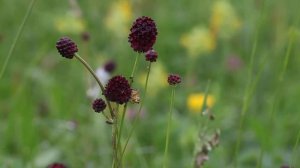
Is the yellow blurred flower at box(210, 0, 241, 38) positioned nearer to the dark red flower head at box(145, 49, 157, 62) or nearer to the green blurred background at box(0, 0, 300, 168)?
the green blurred background at box(0, 0, 300, 168)

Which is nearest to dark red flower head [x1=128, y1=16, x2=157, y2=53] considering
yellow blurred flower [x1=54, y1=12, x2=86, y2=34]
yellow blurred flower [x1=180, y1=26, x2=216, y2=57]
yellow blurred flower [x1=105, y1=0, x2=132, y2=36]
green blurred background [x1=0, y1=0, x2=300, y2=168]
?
green blurred background [x1=0, y1=0, x2=300, y2=168]

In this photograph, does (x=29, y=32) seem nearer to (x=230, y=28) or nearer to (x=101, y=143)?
(x=230, y=28)

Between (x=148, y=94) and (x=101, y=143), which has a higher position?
(x=148, y=94)

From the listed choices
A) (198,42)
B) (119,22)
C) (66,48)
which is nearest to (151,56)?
(66,48)

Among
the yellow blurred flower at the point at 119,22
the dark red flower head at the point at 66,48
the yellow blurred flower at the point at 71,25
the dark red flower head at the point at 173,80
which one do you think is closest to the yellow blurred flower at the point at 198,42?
the yellow blurred flower at the point at 119,22

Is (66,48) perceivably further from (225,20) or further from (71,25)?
(225,20)

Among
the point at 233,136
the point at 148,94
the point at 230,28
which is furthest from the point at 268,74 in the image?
the point at 233,136
